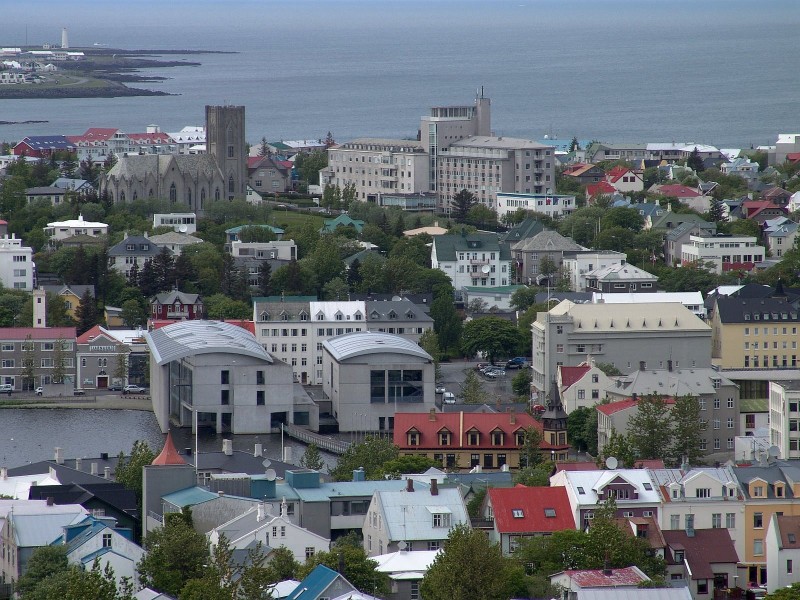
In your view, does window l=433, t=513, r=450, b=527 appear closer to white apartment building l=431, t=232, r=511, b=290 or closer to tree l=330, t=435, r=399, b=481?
tree l=330, t=435, r=399, b=481

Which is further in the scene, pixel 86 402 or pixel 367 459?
pixel 86 402

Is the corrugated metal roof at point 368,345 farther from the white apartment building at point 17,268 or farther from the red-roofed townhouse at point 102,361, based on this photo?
the white apartment building at point 17,268

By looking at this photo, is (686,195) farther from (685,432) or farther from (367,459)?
(367,459)

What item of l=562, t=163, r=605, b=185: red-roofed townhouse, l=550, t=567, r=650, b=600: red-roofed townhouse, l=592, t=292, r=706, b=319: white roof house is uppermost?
l=562, t=163, r=605, b=185: red-roofed townhouse

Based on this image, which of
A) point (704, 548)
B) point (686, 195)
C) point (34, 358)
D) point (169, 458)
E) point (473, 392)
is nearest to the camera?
point (704, 548)

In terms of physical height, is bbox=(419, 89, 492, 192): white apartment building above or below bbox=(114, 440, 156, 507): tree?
above

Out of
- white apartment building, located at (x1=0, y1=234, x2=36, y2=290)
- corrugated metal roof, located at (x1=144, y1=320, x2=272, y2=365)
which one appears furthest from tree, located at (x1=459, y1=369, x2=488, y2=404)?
white apartment building, located at (x1=0, y1=234, x2=36, y2=290)

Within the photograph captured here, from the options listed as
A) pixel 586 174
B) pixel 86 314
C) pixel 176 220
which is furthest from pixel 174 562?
pixel 586 174

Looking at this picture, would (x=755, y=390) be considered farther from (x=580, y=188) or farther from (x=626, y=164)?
(x=626, y=164)
